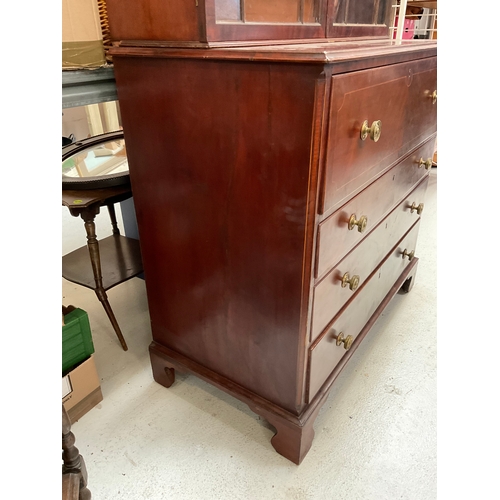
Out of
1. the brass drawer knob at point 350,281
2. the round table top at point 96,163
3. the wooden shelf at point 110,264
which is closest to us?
the brass drawer knob at point 350,281

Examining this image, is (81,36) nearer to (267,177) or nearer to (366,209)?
(267,177)

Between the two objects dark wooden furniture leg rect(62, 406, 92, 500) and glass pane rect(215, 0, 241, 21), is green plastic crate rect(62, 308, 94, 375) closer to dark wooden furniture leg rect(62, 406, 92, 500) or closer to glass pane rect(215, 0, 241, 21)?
dark wooden furniture leg rect(62, 406, 92, 500)

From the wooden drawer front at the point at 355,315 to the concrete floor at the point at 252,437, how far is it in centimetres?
22

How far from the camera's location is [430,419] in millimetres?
1378

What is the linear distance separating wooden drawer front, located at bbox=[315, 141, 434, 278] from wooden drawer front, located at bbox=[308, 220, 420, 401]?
22 centimetres

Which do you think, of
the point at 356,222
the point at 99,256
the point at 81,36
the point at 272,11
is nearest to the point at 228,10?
the point at 272,11

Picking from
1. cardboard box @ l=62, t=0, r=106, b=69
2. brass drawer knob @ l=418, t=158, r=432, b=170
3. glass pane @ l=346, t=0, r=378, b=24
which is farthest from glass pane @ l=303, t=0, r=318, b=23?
brass drawer knob @ l=418, t=158, r=432, b=170

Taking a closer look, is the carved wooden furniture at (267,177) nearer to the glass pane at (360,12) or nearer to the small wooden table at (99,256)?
the glass pane at (360,12)

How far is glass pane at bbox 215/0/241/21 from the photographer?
2.76 feet

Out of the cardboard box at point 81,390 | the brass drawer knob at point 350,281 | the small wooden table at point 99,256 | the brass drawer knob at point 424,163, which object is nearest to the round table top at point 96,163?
the small wooden table at point 99,256

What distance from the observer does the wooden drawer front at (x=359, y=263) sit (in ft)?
3.51

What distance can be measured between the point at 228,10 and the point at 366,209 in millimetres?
A: 599

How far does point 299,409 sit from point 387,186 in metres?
0.70

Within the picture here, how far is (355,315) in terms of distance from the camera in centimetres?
136
